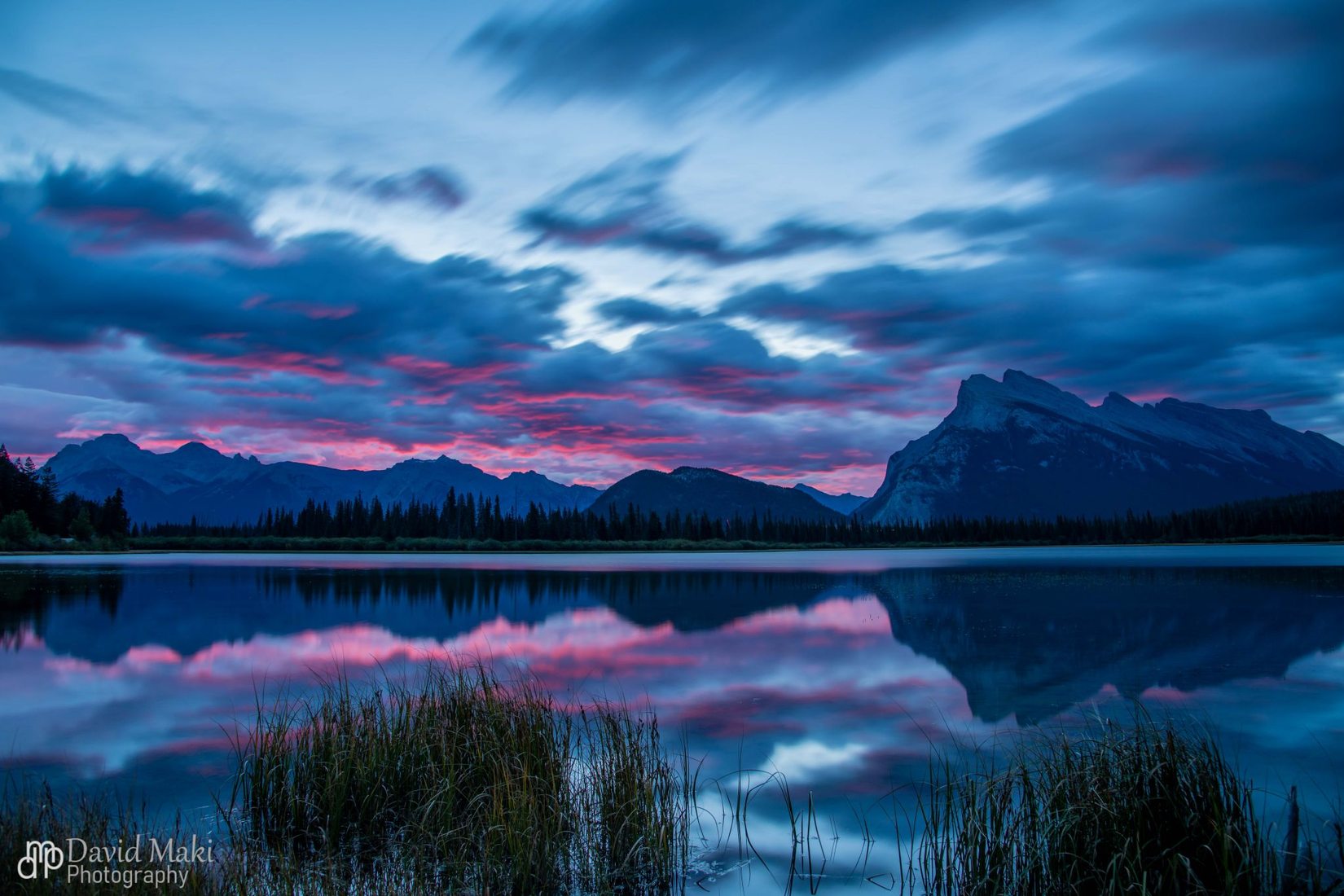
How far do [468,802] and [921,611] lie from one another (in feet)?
107

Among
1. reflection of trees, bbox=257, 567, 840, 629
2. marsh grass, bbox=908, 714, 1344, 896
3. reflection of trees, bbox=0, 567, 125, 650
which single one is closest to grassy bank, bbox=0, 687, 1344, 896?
marsh grass, bbox=908, 714, 1344, 896

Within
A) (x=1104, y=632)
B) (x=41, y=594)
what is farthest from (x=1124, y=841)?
(x=41, y=594)

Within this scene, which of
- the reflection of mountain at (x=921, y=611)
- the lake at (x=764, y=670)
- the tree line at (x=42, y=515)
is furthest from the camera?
the tree line at (x=42, y=515)

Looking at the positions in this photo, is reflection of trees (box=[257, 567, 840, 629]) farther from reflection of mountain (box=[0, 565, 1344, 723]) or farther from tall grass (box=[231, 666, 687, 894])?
tall grass (box=[231, 666, 687, 894])

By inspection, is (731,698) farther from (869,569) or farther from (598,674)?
(869,569)

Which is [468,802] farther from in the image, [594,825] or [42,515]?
[42,515]

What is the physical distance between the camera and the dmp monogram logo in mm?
7066

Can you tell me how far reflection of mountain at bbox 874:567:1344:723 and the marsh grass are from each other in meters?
7.86

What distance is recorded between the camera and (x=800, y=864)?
967 centimetres

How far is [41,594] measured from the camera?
45.3 metres

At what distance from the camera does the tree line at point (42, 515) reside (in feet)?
372

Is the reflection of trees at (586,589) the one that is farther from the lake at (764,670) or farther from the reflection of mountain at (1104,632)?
the reflection of mountain at (1104,632)

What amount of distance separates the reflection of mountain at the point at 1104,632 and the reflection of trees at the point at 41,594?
32141mm

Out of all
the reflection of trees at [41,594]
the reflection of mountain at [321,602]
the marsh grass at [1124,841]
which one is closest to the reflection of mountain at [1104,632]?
the marsh grass at [1124,841]
